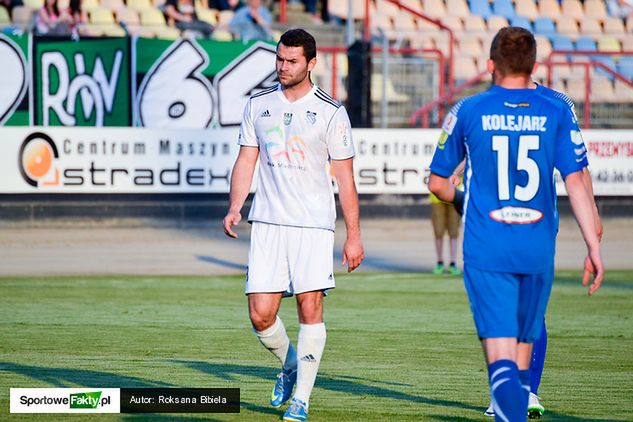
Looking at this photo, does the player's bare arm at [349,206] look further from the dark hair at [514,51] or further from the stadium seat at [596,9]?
the stadium seat at [596,9]

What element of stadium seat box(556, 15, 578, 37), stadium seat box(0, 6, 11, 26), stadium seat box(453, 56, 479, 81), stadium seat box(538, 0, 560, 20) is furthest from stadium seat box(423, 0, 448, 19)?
stadium seat box(0, 6, 11, 26)

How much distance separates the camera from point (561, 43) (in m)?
27.6

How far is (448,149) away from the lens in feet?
19.2

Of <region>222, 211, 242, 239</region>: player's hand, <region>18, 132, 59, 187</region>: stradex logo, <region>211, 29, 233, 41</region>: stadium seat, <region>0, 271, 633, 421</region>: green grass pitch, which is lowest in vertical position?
<region>0, 271, 633, 421</region>: green grass pitch

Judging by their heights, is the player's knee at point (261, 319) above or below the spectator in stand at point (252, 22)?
below

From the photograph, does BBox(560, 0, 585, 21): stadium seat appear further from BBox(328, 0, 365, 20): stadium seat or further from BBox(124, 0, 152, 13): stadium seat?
BBox(124, 0, 152, 13): stadium seat

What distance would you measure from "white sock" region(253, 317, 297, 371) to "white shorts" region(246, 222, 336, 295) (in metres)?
0.29

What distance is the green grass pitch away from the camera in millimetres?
7840

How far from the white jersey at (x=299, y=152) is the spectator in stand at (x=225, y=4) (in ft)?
63.1

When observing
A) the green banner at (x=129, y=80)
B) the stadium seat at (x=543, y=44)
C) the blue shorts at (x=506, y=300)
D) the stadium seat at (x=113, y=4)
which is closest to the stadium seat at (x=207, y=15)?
the stadium seat at (x=113, y=4)

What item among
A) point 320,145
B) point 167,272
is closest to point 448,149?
point 320,145

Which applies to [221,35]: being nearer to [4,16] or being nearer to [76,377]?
[4,16]

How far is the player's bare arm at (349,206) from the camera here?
281 inches

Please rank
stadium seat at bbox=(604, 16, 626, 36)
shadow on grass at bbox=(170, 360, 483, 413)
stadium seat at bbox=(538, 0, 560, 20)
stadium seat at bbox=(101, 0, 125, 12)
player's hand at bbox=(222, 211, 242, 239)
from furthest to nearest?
1. stadium seat at bbox=(538, 0, 560, 20)
2. stadium seat at bbox=(604, 16, 626, 36)
3. stadium seat at bbox=(101, 0, 125, 12)
4. shadow on grass at bbox=(170, 360, 483, 413)
5. player's hand at bbox=(222, 211, 242, 239)
